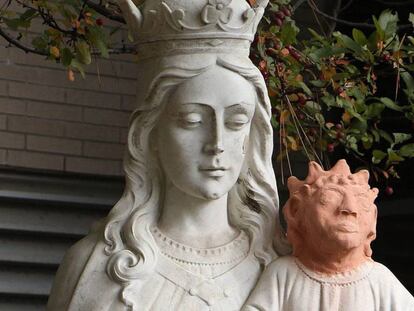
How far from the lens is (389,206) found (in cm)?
1016

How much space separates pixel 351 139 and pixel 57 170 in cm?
228

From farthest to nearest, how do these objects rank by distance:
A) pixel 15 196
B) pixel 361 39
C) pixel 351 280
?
pixel 15 196 → pixel 361 39 → pixel 351 280

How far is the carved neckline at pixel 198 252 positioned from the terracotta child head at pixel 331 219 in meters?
0.20

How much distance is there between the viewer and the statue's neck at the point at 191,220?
19.7 feet

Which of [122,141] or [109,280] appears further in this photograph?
[122,141]

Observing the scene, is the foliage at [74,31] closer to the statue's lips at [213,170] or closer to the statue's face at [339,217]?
the statue's lips at [213,170]

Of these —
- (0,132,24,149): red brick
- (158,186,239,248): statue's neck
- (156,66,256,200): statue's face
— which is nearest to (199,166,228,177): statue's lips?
(156,66,256,200): statue's face

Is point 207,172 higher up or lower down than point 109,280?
higher up

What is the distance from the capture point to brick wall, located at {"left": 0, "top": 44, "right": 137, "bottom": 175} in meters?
9.65

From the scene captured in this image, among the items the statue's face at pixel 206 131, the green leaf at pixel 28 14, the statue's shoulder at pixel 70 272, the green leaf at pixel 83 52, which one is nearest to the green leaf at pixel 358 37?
the green leaf at pixel 83 52

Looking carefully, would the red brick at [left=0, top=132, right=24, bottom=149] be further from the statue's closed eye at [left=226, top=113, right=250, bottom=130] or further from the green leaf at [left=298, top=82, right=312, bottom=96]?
the statue's closed eye at [left=226, top=113, right=250, bottom=130]

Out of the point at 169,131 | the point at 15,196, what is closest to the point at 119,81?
the point at 15,196

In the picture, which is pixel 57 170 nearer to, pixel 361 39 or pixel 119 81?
pixel 119 81

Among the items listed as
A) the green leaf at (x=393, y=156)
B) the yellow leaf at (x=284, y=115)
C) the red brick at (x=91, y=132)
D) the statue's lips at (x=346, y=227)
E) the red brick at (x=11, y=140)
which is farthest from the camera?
the red brick at (x=91, y=132)
